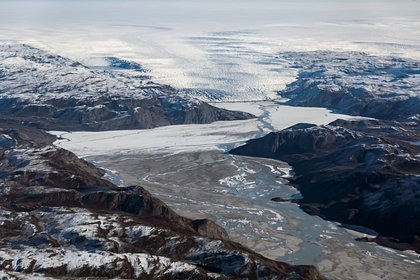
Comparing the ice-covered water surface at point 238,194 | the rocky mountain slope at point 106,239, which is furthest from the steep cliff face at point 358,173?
the rocky mountain slope at point 106,239

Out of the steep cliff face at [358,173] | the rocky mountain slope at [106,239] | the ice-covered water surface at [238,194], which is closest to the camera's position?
the rocky mountain slope at [106,239]

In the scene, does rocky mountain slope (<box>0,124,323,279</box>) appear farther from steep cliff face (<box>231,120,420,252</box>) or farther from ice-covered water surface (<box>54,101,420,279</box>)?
steep cliff face (<box>231,120,420,252</box>)

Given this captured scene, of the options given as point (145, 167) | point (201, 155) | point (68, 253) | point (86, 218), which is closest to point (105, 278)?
point (68, 253)

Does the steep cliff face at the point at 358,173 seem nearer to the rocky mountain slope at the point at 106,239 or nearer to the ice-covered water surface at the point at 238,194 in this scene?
the ice-covered water surface at the point at 238,194

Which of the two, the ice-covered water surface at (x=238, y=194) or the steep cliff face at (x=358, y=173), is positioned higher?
the steep cliff face at (x=358, y=173)

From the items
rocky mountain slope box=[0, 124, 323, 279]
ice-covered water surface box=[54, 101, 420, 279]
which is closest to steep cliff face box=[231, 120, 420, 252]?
ice-covered water surface box=[54, 101, 420, 279]

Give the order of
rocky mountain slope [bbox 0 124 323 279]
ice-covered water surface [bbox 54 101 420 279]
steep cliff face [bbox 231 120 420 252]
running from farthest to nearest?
steep cliff face [bbox 231 120 420 252]
ice-covered water surface [bbox 54 101 420 279]
rocky mountain slope [bbox 0 124 323 279]

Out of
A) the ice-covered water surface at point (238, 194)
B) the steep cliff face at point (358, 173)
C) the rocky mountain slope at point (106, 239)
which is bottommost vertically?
the ice-covered water surface at point (238, 194)
